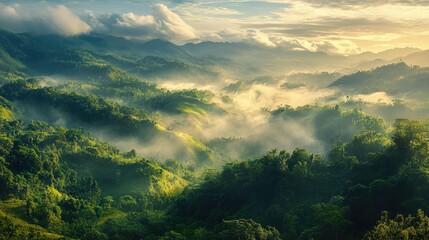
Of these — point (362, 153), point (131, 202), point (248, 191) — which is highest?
point (362, 153)

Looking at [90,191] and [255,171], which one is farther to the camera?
[90,191]

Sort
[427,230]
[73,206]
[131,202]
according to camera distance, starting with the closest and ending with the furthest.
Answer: [427,230], [73,206], [131,202]

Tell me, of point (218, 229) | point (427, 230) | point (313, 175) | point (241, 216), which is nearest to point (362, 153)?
point (313, 175)

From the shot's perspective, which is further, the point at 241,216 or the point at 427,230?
the point at 241,216

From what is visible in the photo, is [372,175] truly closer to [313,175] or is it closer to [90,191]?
[313,175]

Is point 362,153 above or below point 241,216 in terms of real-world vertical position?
above

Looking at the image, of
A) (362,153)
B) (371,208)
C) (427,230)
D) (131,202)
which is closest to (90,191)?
(131,202)

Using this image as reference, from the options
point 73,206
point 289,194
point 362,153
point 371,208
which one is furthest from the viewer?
point 73,206

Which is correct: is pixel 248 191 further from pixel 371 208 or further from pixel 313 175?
pixel 371 208

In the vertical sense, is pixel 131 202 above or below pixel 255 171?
below
